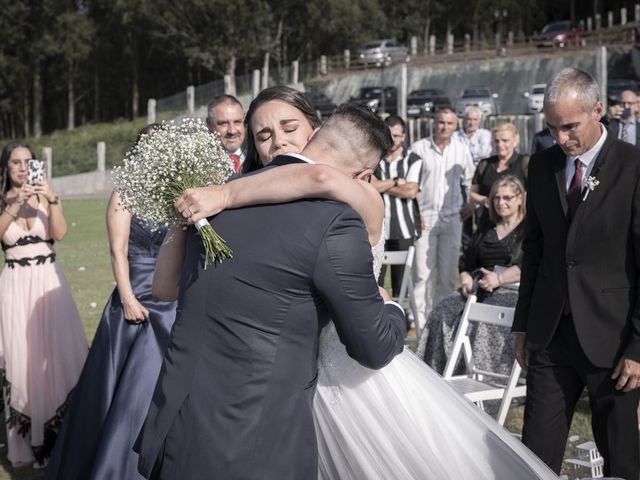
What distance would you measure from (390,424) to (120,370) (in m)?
2.77

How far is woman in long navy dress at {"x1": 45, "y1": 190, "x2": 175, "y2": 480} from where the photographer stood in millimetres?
5277

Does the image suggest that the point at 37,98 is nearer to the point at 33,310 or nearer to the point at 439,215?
the point at 439,215

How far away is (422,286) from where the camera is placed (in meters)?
10.5

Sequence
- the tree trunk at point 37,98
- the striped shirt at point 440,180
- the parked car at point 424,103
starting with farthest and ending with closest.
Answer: the tree trunk at point 37,98 → the parked car at point 424,103 → the striped shirt at point 440,180

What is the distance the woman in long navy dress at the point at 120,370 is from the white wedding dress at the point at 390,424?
7.67ft

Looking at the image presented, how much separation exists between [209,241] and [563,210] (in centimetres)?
200

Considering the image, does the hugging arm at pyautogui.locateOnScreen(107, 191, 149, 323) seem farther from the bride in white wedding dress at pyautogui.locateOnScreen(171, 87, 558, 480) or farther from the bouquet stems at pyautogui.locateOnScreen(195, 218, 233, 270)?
the bouquet stems at pyautogui.locateOnScreen(195, 218, 233, 270)

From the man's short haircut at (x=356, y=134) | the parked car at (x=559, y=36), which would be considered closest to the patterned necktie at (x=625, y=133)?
the man's short haircut at (x=356, y=134)

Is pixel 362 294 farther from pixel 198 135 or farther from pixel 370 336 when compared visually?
pixel 198 135

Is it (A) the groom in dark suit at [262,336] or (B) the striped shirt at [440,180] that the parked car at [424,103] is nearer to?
(B) the striped shirt at [440,180]

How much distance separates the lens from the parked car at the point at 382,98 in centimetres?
3819

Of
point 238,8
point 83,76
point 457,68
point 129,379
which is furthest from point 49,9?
point 129,379

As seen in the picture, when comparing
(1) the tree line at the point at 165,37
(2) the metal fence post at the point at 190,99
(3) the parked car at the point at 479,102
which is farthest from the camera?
(1) the tree line at the point at 165,37

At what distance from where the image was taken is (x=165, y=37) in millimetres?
60562
